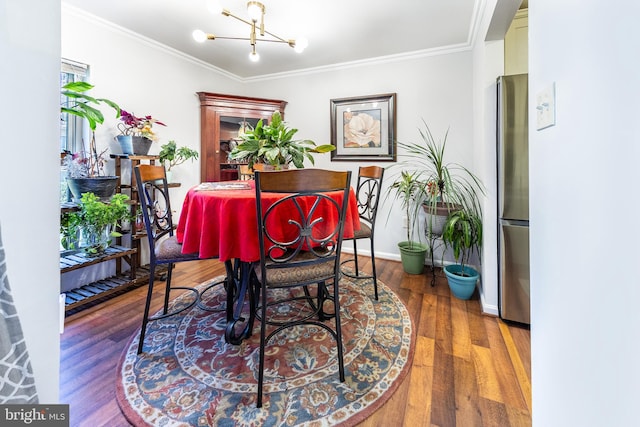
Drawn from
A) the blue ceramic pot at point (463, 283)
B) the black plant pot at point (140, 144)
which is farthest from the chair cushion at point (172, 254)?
the blue ceramic pot at point (463, 283)

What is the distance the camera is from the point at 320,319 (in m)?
1.99

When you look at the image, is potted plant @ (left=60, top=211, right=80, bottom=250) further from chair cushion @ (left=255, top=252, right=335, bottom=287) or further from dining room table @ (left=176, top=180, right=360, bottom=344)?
chair cushion @ (left=255, top=252, right=335, bottom=287)

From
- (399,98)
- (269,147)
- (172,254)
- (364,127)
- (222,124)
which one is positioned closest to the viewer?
(172,254)

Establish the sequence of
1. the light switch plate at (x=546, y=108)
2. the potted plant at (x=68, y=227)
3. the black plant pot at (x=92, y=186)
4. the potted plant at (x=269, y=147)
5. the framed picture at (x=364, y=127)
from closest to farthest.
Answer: the light switch plate at (x=546, y=108)
the potted plant at (x=269, y=147)
the potted plant at (x=68, y=227)
the black plant pot at (x=92, y=186)
the framed picture at (x=364, y=127)

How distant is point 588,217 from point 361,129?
9.99 ft

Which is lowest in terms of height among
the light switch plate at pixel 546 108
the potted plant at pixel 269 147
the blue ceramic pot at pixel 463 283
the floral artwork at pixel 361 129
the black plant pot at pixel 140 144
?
the blue ceramic pot at pixel 463 283

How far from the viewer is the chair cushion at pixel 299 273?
4.54 ft

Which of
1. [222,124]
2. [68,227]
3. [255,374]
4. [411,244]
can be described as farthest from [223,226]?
[222,124]

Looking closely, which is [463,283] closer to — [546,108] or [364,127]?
[546,108]

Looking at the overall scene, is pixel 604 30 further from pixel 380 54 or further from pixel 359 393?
pixel 380 54

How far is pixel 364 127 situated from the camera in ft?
11.5

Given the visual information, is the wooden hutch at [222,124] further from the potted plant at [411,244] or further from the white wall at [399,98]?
the potted plant at [411,244]

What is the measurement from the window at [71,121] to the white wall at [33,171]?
238 cm

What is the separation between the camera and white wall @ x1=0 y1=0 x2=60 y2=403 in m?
0.56
